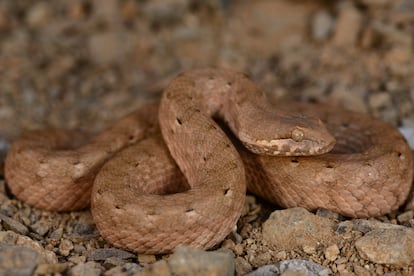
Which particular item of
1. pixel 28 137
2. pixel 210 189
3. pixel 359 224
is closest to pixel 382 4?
pixel 359 224

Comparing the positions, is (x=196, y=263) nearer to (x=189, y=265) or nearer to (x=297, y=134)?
(x=189, y=265)

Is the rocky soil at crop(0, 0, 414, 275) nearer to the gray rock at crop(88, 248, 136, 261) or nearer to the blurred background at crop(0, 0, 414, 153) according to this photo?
the blurred background at crop(0, 0, 414, 153)

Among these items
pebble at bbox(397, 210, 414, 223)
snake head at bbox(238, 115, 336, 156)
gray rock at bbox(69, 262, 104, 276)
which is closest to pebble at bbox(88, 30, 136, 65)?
snake head at bbox(238, 115, 336, 156)

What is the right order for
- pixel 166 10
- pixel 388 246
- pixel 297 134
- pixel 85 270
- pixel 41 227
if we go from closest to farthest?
pixel 85 270 → pixel 388 246 → pixel 297 134 → pixel 41 227 → pixel 166 10

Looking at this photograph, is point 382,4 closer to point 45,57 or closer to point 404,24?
point 404,24

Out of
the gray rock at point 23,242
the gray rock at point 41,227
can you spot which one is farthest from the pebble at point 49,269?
the gray rock at point 41,227

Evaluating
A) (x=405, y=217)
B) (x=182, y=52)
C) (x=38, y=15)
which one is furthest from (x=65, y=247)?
(x=38, y=15)

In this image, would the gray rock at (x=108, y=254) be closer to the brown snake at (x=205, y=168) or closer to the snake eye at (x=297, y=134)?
the brown snake at (x=205, y=168)
